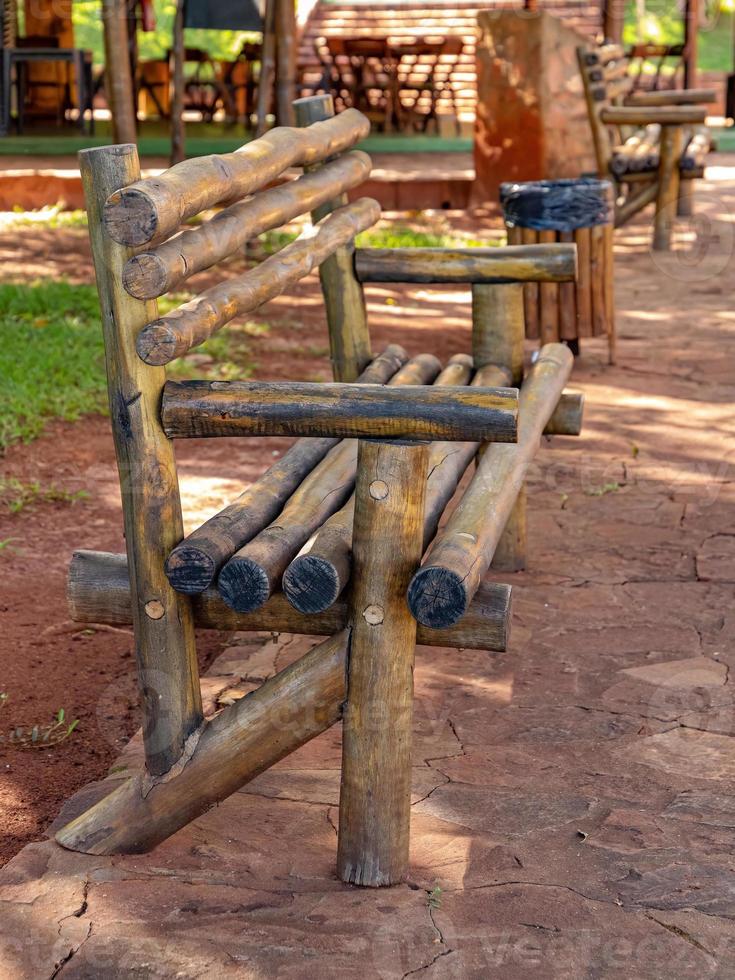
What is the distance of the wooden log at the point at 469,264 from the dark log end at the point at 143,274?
1.59 meters

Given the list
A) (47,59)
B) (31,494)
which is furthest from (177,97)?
(47,59)

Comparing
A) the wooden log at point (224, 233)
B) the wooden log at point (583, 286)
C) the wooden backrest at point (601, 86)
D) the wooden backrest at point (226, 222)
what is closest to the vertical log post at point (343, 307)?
the wooden backrest at point (226, 222)

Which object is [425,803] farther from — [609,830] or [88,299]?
[88,299]

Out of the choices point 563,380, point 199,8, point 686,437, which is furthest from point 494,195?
point 563,380

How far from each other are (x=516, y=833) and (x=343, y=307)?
5.82 feet

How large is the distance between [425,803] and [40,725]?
99cm

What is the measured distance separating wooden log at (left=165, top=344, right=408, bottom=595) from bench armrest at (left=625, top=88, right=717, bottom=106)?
6.71 m

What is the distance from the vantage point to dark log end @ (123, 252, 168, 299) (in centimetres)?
213

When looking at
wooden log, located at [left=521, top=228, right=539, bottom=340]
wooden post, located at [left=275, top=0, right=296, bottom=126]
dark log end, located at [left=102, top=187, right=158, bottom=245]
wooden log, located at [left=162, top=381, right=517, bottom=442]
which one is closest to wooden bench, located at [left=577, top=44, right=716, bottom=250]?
wooden post, located at [left=275, top=0, right=296, bottom=126]

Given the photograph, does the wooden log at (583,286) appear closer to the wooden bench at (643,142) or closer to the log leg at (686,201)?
the wooden bench at (643,142)

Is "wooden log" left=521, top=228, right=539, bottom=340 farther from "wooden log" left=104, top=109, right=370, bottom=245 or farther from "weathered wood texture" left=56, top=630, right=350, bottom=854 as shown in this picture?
"weathered wood texture" left=56, top=630, right=350, bottom=854

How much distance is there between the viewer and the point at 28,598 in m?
3.55

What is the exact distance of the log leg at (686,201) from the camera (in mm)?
9523

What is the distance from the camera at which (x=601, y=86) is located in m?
7.96
